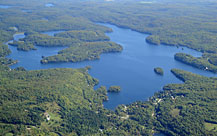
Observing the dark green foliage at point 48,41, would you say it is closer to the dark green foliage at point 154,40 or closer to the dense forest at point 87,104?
the dense forest at point 87,104

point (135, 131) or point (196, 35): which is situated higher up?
point (196, 35)

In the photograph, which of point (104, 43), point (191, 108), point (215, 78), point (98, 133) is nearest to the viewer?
point (98, 133)

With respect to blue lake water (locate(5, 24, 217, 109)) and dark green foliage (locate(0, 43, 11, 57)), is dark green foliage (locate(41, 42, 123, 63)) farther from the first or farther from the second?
dark green foliage (locate(0, 43, 11, 57))

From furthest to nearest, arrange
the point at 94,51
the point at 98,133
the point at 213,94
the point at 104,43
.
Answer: the point at 104,43
the point at 94,51
the point at 213,94
the point at 98,133

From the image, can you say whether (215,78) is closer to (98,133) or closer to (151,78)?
(151,78)

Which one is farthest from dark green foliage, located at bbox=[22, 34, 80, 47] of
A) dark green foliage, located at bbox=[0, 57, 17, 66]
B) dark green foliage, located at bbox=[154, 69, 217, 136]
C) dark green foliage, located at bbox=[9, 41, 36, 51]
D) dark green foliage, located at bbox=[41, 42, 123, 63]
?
dark green foliage, located at bbox=[154, 69, 217, 136]

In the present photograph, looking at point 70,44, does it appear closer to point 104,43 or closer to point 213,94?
point 104,43

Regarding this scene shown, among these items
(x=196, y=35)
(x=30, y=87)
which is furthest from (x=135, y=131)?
(x=196, y=35)

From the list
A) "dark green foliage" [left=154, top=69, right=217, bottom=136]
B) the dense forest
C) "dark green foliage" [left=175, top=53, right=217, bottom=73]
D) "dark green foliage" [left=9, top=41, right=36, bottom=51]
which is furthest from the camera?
"dark green foliage" [left=9, top=41, right=36, bottom=51]

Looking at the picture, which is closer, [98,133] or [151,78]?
[98,133]
